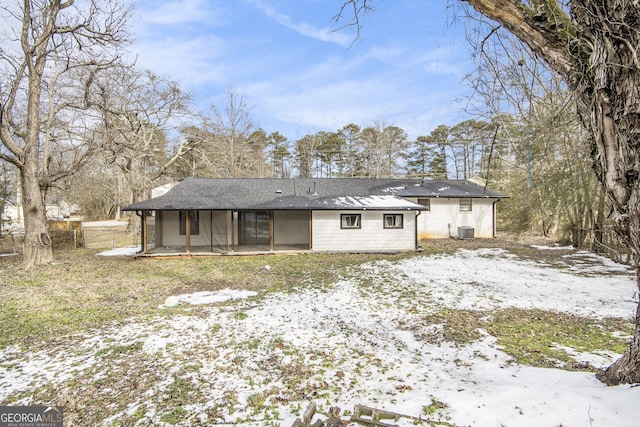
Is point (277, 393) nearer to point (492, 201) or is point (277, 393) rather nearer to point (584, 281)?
point (584, 281)

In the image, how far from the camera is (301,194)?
15.2m

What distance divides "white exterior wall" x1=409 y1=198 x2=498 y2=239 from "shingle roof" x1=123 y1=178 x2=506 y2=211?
570 millimetres

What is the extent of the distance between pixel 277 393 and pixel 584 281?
8968mm

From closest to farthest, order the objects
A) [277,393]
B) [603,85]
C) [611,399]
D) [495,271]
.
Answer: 1. [603,85]
2. [611,399]
3. [277,393]
4. [495,271]

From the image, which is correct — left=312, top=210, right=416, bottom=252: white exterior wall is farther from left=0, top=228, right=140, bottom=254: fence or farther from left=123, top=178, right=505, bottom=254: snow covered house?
left=0, top=228, right=140, bottom=254: fence

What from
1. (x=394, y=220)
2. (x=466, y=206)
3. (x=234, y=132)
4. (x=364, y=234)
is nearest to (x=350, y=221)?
(x=364, y=234)

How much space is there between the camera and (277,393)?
11.1ft

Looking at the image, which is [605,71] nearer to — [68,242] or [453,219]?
[453,219]

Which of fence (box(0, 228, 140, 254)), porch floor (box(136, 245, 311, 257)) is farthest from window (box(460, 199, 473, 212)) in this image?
fence (box(0, 228, 140, 254))

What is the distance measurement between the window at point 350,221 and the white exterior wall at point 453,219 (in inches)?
221

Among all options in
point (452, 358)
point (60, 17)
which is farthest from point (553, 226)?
point (60, 17)

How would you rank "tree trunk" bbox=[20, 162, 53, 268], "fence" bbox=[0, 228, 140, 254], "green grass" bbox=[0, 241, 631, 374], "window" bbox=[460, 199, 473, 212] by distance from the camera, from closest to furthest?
"green grass" bbox=[0, 241, 631, 374] → "tree trunk" bbox=[20, 162, 53, 268] → "fence" bbox=[0, 228, 140, 254] → "window" bbox=[460, 199, 473, 212]

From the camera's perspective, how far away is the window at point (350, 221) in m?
13.5

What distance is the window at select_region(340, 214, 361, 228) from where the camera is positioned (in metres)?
13.5
